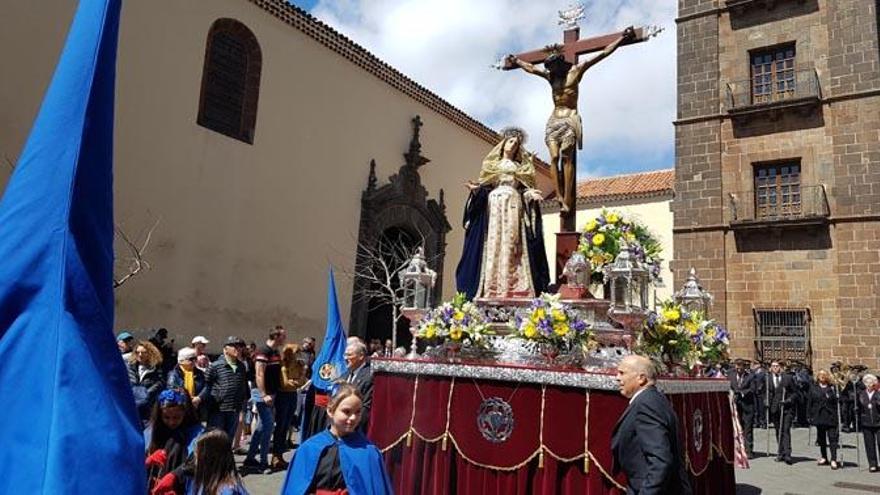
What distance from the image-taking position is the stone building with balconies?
1725 centimetres

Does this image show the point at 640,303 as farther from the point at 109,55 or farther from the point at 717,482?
the point at 109,55

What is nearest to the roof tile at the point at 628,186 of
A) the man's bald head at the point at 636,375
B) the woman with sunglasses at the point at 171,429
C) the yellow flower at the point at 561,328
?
the yellow flower at the point at 561,328

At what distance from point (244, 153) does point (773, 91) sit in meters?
14.9

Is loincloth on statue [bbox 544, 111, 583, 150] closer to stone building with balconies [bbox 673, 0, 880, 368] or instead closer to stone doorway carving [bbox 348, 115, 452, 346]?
stone doorway carving [bbox 348, 115, 452, 346]

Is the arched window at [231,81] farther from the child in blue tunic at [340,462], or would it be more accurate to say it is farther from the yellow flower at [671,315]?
the child in blue tunic at [340,462]

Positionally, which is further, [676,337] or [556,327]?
[676,337]

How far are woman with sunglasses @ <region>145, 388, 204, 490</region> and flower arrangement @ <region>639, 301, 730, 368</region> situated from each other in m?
4.28

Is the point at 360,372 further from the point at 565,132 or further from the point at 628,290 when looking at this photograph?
the point at 565,132

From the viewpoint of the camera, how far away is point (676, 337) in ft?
21.3

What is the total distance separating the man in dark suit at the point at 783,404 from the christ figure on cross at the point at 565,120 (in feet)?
21.1

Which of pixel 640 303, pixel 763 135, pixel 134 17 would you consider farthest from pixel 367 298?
pixel 640 303

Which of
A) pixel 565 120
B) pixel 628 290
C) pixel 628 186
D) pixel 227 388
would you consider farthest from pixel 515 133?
pixel 628 186

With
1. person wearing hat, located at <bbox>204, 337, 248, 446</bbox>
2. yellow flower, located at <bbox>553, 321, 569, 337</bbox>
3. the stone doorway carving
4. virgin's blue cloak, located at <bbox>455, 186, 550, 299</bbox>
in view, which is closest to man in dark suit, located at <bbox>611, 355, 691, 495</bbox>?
yellow flower, located at <bbox>553, 321, 569, 337</bbox>

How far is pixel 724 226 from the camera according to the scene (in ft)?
62.3
